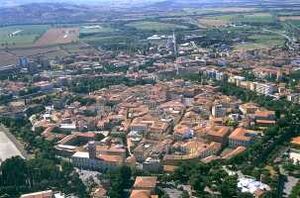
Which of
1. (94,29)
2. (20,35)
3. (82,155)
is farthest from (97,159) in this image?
(94,29)

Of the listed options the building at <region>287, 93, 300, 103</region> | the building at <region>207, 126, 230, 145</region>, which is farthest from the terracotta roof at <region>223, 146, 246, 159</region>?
the building at <region>287, 93, 300, 103</region>

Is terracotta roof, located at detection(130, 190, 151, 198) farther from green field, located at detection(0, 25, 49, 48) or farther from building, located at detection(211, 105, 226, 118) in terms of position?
green field, located at detection(0, 25, 49, 48)

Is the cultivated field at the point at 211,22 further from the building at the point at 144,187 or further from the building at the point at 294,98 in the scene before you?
the building at the point at 144,187

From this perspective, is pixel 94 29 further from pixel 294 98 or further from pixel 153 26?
pixel 294 98

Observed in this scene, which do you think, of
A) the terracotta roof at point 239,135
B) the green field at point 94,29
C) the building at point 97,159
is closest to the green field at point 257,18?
the green field at point 94,29

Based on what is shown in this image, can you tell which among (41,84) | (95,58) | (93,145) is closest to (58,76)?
(41,84)
